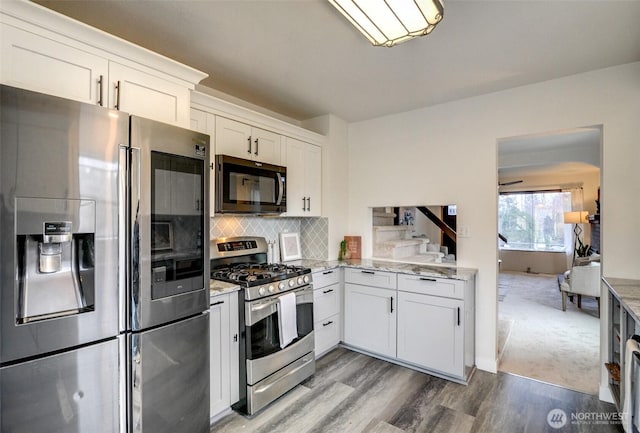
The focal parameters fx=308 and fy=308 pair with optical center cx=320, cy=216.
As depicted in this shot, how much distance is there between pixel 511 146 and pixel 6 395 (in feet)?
18.0

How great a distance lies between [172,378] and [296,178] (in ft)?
6.87

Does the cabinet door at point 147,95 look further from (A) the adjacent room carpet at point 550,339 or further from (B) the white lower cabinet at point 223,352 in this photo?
(A) the adjacent room carpet at point 550,339

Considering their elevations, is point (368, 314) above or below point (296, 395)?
above

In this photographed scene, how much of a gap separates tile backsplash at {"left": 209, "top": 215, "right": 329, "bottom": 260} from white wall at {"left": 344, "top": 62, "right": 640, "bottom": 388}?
1.55 ft

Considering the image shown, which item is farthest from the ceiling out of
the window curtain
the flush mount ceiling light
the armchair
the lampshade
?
the window curtain

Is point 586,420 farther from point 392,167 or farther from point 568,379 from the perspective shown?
point 392,167

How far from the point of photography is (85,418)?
53.1 inches

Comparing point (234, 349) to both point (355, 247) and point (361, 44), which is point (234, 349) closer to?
point (355, 247)

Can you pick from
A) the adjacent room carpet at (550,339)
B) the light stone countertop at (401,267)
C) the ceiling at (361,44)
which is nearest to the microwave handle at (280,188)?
the light stone countertop at (401,267)

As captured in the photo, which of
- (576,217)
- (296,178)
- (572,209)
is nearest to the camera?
(296,178)

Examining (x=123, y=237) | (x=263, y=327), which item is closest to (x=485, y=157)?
(x=263, y=327)

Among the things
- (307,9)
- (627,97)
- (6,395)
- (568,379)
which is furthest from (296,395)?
(627,97)

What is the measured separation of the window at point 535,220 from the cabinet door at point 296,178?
6992 millimetres

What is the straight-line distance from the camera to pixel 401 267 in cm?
306
